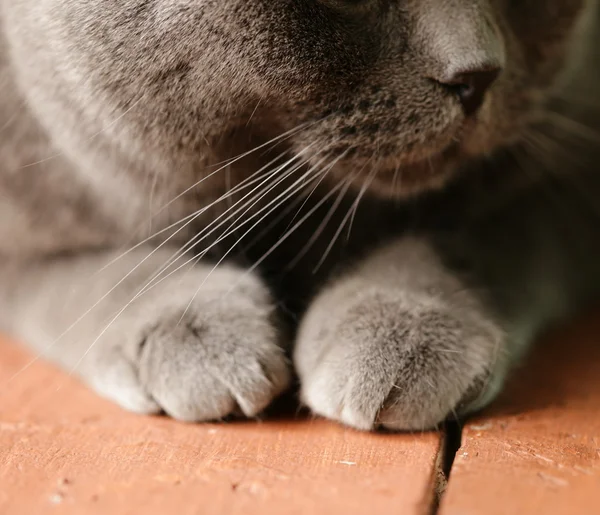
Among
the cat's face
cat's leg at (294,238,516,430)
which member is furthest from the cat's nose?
cat's leg at (294,238,516,430)

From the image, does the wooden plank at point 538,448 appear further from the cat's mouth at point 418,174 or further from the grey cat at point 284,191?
the cat's mouth at point 418,174

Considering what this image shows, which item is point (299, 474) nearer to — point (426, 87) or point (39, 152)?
point (426, 87)

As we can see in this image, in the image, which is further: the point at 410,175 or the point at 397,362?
the point at 410,175

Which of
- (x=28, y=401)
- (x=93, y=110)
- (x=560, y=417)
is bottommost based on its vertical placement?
(x=560, y=417)

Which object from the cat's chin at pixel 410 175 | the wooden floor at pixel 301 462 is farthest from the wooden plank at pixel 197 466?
the cat's chin at pixel 410 175

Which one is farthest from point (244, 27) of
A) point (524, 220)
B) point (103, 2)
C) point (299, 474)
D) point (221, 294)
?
point (524, 220)

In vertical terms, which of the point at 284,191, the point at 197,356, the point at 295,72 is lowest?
the point at 197,356

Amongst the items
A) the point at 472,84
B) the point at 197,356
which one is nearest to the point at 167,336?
the point at 197,356

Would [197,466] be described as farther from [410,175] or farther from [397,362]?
[410,175]
